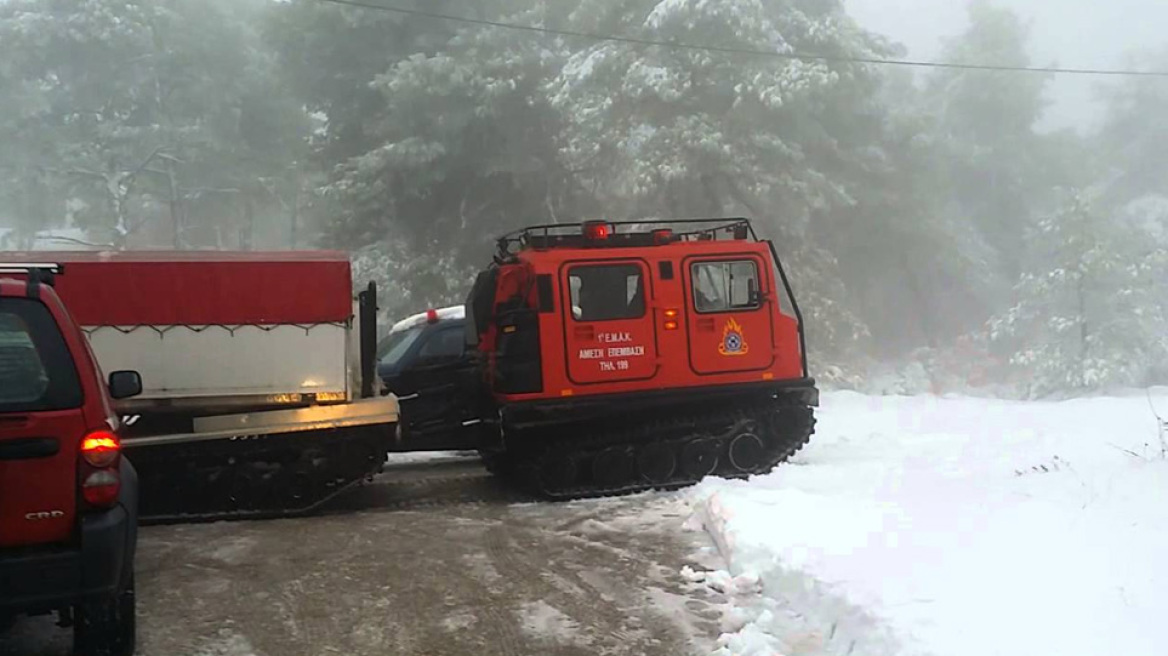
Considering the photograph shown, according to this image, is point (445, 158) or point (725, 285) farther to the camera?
point (445, 158)

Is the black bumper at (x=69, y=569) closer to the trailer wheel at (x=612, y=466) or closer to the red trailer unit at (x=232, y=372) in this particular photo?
the red trailer unit at (x=232, y=372)

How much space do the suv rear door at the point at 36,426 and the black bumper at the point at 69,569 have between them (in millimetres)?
90

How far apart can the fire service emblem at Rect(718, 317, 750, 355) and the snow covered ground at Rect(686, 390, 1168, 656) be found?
1320mm

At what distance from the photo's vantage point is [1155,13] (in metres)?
63.2

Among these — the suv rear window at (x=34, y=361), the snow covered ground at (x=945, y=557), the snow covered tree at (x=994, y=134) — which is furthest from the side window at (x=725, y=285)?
the snow covered tree at (x=994, y=134)

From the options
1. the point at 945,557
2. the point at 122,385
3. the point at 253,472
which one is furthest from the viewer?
the point at 253,472

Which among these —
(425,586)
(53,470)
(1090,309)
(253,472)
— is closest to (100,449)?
(53,470)

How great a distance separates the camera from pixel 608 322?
33.4 ft

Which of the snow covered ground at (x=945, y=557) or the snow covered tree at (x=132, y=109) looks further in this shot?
the snow covered tree at (x=132, y=109)

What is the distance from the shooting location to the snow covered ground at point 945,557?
4551 millimetres

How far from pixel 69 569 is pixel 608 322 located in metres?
6.38

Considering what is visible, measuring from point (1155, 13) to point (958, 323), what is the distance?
3833 cm

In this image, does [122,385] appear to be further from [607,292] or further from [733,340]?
[733,340]

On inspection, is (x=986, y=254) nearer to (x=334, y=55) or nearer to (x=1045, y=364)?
(x=1045, y=364)
